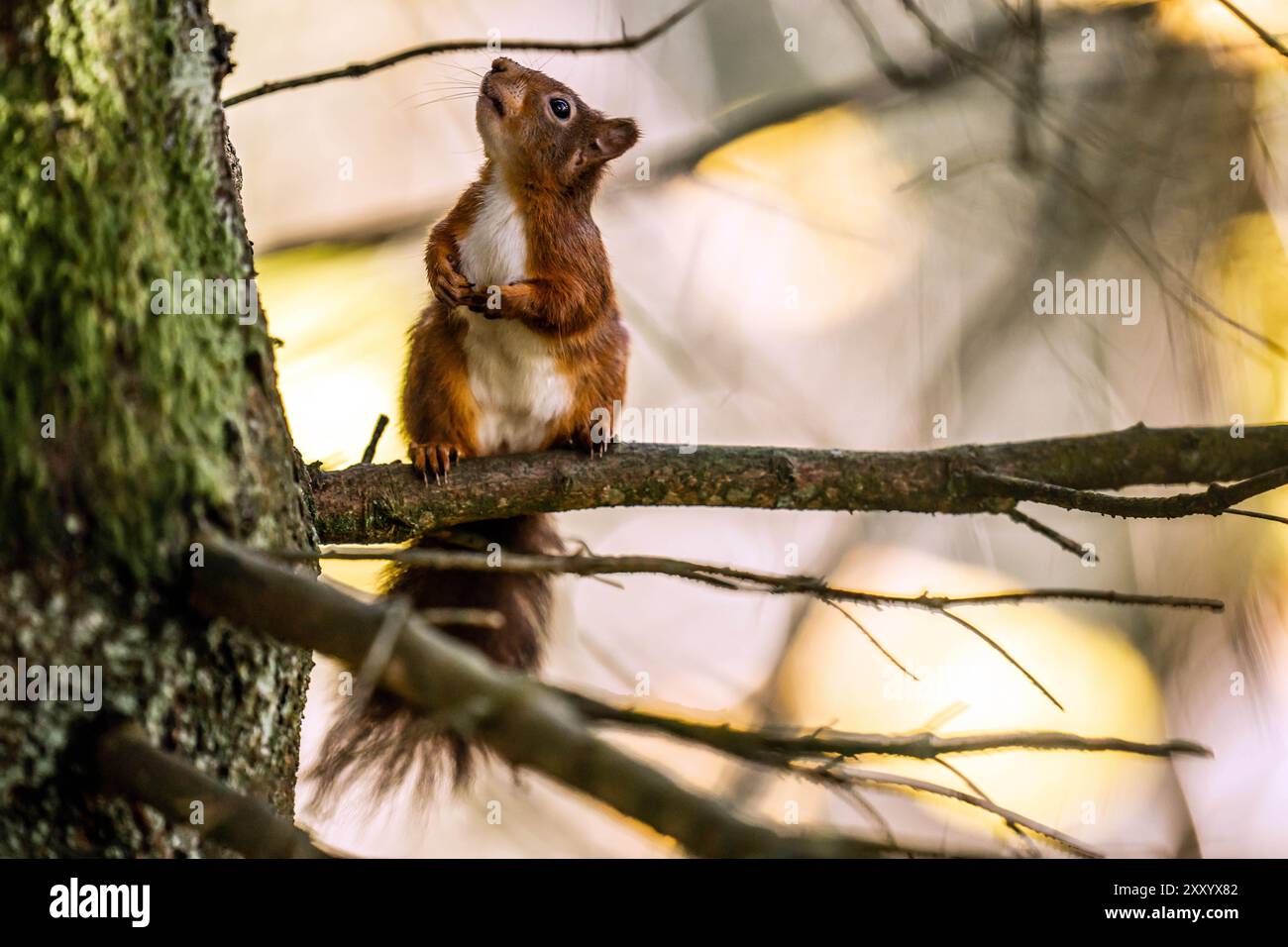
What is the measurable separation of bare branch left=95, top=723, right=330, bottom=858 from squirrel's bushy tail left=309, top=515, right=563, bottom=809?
36cm

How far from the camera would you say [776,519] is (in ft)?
10.4

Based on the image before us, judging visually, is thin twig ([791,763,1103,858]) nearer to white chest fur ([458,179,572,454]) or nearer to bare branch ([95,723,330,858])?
bare branch ([95,723,330,858])

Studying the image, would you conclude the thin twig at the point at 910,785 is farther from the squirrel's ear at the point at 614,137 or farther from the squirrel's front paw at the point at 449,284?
the squirrel's ear at the point at 614,137

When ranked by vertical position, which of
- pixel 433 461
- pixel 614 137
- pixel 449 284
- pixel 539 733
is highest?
pixel 614 137

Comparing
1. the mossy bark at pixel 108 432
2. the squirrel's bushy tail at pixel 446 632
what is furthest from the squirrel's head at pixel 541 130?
the mossy bark at pixel 108 432

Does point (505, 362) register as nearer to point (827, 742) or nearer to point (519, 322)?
point (519, 322)

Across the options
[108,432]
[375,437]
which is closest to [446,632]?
[375,437]

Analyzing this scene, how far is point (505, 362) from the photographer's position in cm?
217

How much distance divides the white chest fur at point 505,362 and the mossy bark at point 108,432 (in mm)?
1130

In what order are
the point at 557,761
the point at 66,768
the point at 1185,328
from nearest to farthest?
the point at 557,761
the point at 66,768
the point at 1185,328

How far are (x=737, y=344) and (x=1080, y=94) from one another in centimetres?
115

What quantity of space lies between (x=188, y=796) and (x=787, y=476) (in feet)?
3.34
